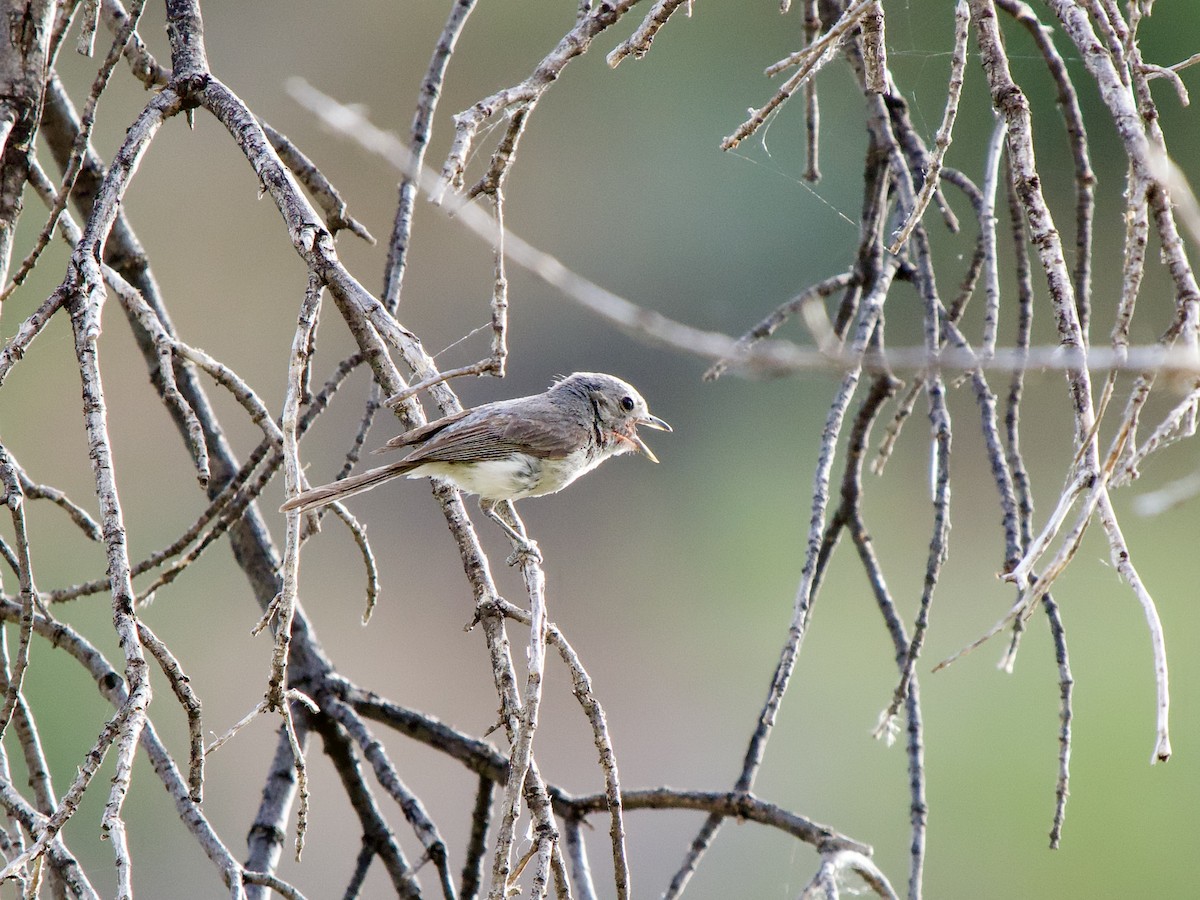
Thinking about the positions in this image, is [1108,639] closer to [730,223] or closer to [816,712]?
[816,712]

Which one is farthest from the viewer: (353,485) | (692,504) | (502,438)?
(692,504)

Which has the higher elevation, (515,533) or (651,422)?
(651,422)

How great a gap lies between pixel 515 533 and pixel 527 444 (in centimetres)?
63

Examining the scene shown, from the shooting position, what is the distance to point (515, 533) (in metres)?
1.79

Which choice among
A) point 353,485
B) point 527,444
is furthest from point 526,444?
point 353,485

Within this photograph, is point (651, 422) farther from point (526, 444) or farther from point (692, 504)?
point (692, 504)

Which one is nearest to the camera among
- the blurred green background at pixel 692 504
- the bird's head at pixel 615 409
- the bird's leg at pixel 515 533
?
the bird's leg at pixel 515 533

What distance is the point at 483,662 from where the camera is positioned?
8508 millimetres

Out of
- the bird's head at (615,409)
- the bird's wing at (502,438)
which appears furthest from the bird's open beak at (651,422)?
the bird's wing at (502,438)

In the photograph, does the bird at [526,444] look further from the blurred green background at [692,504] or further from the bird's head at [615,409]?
the blurred green background at [692,504]

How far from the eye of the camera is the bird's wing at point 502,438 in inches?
83.1

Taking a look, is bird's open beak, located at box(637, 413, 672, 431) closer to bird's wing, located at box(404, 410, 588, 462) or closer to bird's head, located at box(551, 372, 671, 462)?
bird's head, located at box(551, 372, 671, 462)

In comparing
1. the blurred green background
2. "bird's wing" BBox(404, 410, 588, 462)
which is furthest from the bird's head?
the blurred green background

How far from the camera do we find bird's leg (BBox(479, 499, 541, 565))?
1.61 metres
